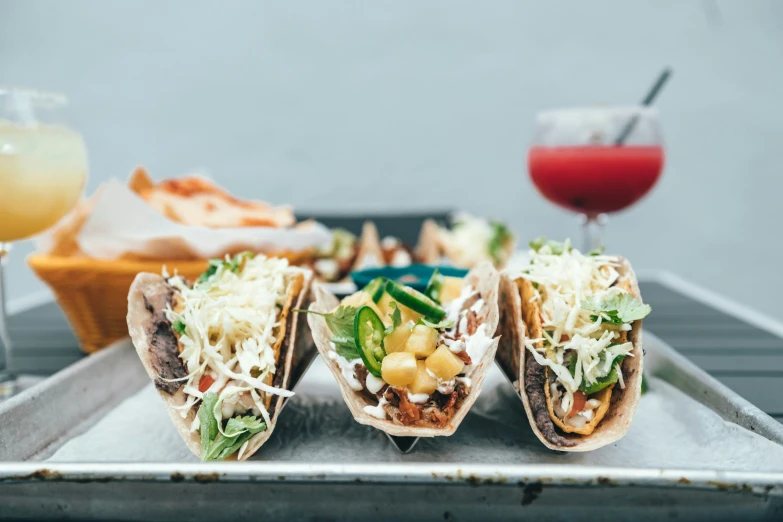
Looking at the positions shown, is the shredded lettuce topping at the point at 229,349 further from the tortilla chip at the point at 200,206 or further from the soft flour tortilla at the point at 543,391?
the tortilla chip at the point at 200,206

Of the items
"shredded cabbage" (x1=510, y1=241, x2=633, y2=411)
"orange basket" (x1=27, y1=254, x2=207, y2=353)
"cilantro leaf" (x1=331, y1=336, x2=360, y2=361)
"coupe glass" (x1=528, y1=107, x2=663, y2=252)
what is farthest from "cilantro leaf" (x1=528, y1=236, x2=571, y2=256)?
"orange basket" (x1=27, y1=254, x2=207, y2=353)

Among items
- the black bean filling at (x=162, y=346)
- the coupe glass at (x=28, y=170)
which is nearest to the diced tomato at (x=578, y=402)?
the black bean filling at (x=162, y=346)

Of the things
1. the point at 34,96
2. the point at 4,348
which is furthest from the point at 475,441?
the point at 34,96

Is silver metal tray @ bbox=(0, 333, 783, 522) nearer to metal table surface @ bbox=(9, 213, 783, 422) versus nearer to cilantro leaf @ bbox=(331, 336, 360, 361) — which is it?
cilantro leaf @ bbox=(331, 336, 360, 361)

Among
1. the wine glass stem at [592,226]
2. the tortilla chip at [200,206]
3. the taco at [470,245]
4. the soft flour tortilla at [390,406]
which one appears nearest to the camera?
the soft flour tortilla at [390,406]

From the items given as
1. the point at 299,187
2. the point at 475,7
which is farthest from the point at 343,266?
the point at 475,7

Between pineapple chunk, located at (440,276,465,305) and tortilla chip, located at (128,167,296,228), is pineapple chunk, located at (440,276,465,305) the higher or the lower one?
the lower one

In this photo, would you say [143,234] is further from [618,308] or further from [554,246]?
[618,308]
